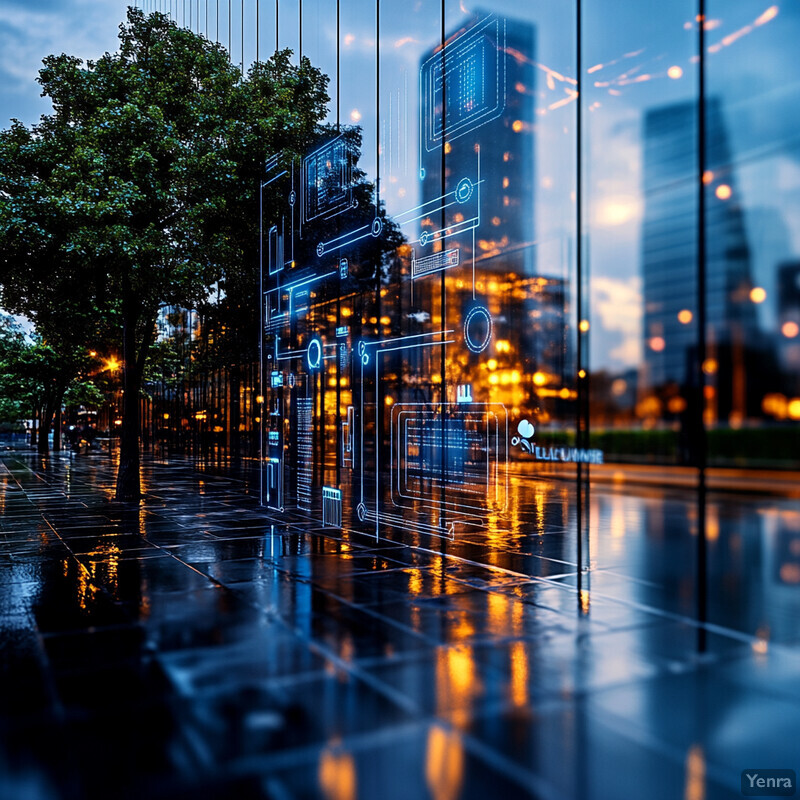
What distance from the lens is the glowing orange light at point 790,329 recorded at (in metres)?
6.78

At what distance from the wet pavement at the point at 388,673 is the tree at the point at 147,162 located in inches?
289

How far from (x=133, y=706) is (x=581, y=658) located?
352 cm

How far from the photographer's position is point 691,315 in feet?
24.8

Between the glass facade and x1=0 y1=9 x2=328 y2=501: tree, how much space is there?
1.18 metres

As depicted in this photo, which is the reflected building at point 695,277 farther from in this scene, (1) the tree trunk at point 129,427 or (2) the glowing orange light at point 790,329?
(1) the tree trunk at point 129,427

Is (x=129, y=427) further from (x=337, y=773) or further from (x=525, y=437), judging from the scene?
(x=337, y=773)

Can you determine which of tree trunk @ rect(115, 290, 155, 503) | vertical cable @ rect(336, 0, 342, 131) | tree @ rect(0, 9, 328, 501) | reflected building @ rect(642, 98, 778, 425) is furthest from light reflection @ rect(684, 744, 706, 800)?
tree trunk @ rect(115, 290, 155, 503)

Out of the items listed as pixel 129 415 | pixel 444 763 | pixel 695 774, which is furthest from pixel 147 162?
pixel 695 774

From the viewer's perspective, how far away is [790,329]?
22.3 feet

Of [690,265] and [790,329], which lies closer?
[790,329]

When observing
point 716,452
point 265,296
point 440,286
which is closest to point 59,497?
point 265,296

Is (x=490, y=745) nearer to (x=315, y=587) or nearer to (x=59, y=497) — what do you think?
(x=315, y=587)

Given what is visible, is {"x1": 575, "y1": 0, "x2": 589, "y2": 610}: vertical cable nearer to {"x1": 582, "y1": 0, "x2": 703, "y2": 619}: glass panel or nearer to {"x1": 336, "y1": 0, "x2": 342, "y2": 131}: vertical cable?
{"x1": 582, "y1": 0, "x2": 703, "y2": 619}: glass panel

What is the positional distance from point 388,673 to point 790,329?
4.91m
